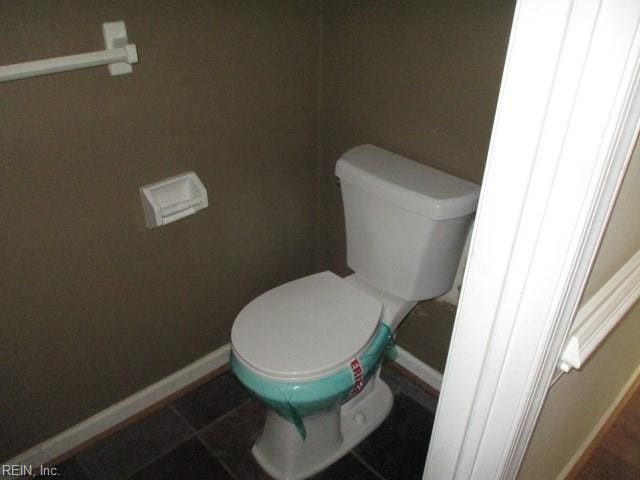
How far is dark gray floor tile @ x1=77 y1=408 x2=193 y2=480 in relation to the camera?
58.3 inches

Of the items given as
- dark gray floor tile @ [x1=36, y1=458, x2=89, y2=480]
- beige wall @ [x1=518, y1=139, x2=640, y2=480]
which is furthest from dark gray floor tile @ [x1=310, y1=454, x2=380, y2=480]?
dark gray floor tile @ [x1=36, y1=458, x2=89, y2=480]

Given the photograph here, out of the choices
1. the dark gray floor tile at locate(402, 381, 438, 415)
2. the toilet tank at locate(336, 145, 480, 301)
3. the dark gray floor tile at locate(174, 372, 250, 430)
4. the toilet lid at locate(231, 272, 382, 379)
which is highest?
the toilet tank at locate(336, 145, 480, 301)

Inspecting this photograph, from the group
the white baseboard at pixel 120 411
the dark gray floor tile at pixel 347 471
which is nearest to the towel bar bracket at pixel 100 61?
the white baseboard at pixel 120 411

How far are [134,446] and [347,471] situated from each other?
675 millimetres

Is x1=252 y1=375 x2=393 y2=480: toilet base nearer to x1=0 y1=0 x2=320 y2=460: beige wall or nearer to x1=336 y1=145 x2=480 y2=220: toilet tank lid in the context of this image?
x1=0 y1=0 x2=320 y2=460: beige wall

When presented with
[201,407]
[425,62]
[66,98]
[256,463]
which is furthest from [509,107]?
[201,407]

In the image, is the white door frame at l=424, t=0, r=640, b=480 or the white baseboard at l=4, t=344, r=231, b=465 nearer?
the white door frame at l=424, t=0, r=640, b=480

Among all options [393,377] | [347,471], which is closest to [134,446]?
[347,471]

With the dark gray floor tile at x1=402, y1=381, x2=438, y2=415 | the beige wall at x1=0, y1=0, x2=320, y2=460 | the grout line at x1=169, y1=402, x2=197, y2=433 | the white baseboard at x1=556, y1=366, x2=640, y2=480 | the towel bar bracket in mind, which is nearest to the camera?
the towel bar bracket

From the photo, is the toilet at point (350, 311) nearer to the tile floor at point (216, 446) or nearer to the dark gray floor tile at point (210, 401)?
the tile floor at point (216, 446)

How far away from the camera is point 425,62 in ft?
4.35

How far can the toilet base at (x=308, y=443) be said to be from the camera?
4.75ft

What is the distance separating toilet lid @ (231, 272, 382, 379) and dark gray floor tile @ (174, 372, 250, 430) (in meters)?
0.46

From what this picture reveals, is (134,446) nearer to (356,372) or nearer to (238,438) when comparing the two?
(238,438)
